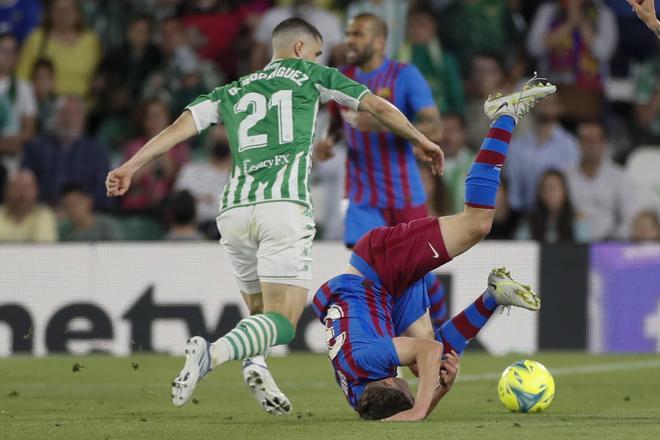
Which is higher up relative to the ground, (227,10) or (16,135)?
(227,10)

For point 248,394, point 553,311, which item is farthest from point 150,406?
point 553,311

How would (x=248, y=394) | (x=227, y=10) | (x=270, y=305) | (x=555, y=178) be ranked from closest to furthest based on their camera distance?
(x=270, y=305)
(x=248, y=394)
(x=555, y=178)
(x=227, y=10)

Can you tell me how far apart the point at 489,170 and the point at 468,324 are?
2.86ft

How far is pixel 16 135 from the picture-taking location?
1553cm

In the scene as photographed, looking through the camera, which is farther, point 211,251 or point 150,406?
point 211,251

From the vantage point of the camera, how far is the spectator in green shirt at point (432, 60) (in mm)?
15180

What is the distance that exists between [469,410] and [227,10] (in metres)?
8.93

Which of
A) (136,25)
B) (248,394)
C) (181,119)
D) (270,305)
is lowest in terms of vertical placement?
(248,394)

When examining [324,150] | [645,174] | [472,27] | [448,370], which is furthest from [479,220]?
[472,27]

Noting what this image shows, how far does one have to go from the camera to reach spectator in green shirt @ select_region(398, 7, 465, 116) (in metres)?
15.2

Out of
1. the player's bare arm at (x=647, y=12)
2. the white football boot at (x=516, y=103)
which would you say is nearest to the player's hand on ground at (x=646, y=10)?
the player's bare arm at (x=647, y=12)

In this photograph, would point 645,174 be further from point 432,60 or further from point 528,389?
point 528,389

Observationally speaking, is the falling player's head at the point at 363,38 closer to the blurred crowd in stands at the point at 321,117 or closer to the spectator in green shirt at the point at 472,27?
the blurred crowd in stands at the point at 321,117

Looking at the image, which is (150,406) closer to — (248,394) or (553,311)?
(248,394)
